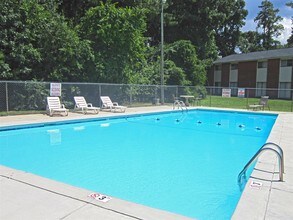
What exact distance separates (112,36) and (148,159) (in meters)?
12.0

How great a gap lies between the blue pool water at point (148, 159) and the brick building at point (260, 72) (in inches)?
738

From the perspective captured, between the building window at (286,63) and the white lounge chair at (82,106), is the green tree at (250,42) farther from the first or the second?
the white lounge chair at (82,106)

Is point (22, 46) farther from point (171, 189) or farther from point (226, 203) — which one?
point (226, 203)

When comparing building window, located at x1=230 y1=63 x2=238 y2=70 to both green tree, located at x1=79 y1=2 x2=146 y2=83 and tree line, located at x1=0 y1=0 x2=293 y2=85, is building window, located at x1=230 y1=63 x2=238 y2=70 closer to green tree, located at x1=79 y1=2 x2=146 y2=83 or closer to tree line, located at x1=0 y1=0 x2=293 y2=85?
tree line, located at x1=0 y1=0 x2=293 y2=85

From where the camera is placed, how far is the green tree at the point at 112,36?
17.2 metres

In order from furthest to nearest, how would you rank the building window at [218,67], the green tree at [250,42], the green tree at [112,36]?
the green tree at [250,42]
the building window at [218,67]
the green tree at [112,36]

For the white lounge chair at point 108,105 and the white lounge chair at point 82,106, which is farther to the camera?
the white lounge chair at point 108,105

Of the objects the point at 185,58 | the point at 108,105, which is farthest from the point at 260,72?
the point at 108,105

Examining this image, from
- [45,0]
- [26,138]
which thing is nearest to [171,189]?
[26,138]

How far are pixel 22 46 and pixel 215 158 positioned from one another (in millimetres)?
11090

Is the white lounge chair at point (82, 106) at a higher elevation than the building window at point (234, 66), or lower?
lower

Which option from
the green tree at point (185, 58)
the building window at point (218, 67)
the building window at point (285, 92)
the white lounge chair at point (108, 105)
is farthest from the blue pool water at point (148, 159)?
the building window at point (218, 67)

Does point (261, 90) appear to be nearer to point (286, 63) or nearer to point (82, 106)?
point (286, 63)

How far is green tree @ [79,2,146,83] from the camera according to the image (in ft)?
56.6
